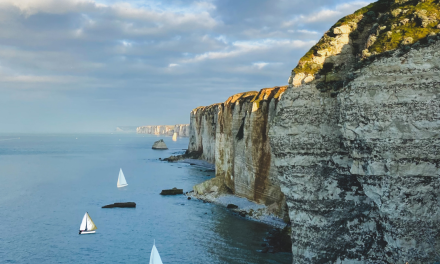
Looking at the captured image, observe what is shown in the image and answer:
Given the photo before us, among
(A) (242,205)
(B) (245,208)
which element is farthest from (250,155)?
(B) (245,208)

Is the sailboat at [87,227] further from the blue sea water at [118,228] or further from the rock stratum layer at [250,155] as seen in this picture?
the rock stratum layer at [250,155]

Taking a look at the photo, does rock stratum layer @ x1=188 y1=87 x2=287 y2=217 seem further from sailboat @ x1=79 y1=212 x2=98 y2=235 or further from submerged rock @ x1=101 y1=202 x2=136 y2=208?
sailboat @ x1=79 y1=212 x2=98 y2=235

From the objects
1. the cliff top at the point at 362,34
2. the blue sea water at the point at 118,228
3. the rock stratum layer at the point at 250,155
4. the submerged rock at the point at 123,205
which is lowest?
the blue sea water at the point at 118,228

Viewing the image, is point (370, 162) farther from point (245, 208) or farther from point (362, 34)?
point (245, 208)

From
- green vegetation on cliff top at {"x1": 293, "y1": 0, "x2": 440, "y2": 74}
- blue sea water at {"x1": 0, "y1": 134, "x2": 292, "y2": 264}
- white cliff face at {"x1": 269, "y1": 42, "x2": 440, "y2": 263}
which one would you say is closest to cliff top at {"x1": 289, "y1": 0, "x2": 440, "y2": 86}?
green vegetation on cliff top at {"x1": 293, "y1": 0, "x2": 440, "y2": 74}

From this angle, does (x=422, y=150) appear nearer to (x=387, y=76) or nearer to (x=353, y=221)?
(x=387, y=76)

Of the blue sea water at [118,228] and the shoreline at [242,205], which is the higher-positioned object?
the shoreline at [242,205]

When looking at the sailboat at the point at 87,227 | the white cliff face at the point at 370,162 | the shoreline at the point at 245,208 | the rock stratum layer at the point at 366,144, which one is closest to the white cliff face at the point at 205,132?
the shoreline at the point at 245,208
